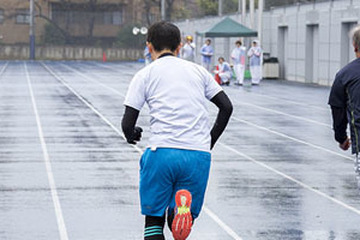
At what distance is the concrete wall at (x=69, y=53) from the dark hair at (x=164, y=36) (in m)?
83.5

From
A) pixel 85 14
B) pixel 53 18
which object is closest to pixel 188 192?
pixel 53 18

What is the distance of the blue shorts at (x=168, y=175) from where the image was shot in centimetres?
598

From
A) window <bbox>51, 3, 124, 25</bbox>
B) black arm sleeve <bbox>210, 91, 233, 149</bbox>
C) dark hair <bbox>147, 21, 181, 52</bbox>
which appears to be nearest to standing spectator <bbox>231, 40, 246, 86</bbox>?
black arm sleeve <bbox>210, 91, 233, 149</bbox>

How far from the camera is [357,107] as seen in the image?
22.0 ft

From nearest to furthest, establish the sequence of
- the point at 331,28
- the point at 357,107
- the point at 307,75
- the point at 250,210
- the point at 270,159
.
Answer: the point at 357,107 < the point at 250,210 < the point at 270,159 < the point at 331,28 < the point at 307,75

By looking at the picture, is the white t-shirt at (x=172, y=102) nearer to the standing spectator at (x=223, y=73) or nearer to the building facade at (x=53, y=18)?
the standing spectator at (x=223, y=73)

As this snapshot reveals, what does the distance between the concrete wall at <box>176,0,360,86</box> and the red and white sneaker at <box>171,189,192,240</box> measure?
30259 mm

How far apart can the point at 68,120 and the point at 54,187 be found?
10.2 metres

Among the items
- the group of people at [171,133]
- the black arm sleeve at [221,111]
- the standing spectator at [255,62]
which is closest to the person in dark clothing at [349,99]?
the black arm sleeve at [221,111]

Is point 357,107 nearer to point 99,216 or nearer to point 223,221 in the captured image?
point 223,221

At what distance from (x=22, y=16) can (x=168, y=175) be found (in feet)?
310

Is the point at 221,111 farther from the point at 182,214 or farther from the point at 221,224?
the point at 221,224

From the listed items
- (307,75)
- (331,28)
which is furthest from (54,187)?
(307,75)

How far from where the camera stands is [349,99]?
6.78 metres
